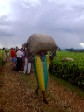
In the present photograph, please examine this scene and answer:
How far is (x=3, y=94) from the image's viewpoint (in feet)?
52.4

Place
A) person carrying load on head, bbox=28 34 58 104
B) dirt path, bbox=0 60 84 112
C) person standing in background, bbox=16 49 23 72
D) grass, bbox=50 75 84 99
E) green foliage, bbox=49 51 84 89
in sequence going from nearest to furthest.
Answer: dirt path, bbox=0 60 84 112
person carrying load on head, bbox=28 34 58 104
grass, bbox=50 75 84 99
green foliage, bbox=49 51 84 89
person standing in background, bbox=16 49 23 72

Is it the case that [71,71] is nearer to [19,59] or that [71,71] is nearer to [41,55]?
[41,55]

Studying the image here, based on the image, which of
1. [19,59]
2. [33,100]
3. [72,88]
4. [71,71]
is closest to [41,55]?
[33,100]

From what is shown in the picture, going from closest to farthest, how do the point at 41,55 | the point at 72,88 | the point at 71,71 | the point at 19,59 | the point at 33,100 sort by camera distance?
the point at 41,55
the point at 33,100
the point at 72,88
the point at 71,71
the point at 19,59

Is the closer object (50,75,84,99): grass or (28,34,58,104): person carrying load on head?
(28,34,58,104): person carrying load on head

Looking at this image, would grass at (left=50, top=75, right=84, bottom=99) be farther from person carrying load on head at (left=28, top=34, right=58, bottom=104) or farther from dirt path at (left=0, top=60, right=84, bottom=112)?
person carrying load on head at (left=28, top=34, right=58, bottom=104)

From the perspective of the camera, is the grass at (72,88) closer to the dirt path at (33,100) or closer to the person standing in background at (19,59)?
the dirt path at (33,100)

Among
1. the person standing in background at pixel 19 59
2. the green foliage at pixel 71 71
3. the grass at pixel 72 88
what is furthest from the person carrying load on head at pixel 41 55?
the person standing in background at pixel 19 59

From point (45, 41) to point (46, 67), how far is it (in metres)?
0.94

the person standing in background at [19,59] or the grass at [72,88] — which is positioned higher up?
the person standing in background at [19,59]

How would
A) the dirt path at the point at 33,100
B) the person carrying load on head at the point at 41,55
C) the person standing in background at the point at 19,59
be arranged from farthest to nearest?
the person standing in background at the point at 19,59 → the person carrying load on head at the point at 41,55 → the dirt path at the point at 33,100

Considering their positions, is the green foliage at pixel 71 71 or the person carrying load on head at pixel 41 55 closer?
the person carrying load on head at pixel 41 55

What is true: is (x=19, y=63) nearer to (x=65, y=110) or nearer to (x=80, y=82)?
(x=80, y=82)

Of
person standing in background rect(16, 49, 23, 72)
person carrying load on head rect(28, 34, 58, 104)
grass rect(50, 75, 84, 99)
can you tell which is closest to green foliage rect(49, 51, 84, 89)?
grass rect(50, 75, 84, 99)
